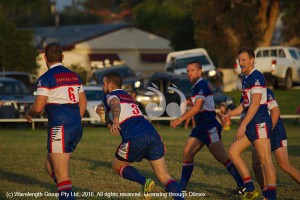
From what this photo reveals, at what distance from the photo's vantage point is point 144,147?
35.6 ft

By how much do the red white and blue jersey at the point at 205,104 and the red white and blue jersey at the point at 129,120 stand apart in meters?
2.07

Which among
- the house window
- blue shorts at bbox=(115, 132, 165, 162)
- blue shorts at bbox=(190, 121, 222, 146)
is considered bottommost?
the house window

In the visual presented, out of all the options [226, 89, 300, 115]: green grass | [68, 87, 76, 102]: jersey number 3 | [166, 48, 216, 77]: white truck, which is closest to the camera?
[68, 87, 76, 102]: jersey number 3

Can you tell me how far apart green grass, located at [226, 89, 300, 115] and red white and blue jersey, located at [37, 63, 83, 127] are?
84.7 feet

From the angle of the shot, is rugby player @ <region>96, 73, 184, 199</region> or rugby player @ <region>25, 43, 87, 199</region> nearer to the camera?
rugby player @ <region>25, 43, 87, 199</region>

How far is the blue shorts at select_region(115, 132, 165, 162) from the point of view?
10836mm

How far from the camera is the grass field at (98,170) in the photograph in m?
13.3

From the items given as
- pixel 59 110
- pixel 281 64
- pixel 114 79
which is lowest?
pixel 281 64

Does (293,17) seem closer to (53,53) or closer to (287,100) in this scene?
(287,100)

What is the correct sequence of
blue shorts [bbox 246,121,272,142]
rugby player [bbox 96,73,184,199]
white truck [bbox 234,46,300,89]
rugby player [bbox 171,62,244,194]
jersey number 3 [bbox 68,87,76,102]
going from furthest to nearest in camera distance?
white truck [bbox 234,46,300,89]
rugby player [bbox 171,62,244,194]
blue shorts [bbox 246,121,272,142]
rugby player [bbox 96,73,184,199]
jersey number 3 [bbox 68,87,76,102]

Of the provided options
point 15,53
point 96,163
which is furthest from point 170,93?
point 15,53

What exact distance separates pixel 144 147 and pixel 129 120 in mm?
390

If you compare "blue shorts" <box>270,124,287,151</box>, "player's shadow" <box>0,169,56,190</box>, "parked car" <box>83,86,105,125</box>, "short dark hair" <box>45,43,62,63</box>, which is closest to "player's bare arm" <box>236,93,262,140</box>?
"blue shorts" <box>270,124,287,151</box>

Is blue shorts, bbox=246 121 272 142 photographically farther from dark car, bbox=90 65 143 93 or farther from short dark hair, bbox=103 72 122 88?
dark car, bbox=90 65 143 93
